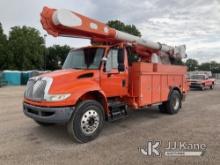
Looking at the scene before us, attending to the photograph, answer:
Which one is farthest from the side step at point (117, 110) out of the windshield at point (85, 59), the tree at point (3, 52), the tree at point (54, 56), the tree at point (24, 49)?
the tree at point (54, 56)

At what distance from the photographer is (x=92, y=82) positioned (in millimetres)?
5812

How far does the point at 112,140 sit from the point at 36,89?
7.32 ft

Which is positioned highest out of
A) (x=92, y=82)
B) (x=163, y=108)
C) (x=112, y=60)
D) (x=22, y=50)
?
(x=22, y=50)

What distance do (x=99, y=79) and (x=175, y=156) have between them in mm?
2583

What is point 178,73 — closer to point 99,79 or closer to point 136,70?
point 136,70

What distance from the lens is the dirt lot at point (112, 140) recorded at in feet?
15.3

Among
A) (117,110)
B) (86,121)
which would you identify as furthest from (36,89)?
(117,110)

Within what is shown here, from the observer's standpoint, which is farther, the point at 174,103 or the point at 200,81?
the point at 200,81

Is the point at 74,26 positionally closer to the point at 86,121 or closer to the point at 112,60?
the point at 112,60

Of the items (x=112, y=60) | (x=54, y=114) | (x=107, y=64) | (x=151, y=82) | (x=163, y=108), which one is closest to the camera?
(x=54, y=114)

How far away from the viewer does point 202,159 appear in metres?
4.66

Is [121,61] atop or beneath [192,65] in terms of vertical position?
beneath

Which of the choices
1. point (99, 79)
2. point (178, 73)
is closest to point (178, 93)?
point (178, 73)

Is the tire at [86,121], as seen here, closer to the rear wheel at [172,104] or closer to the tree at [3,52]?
the rear wheel at [172,104]
